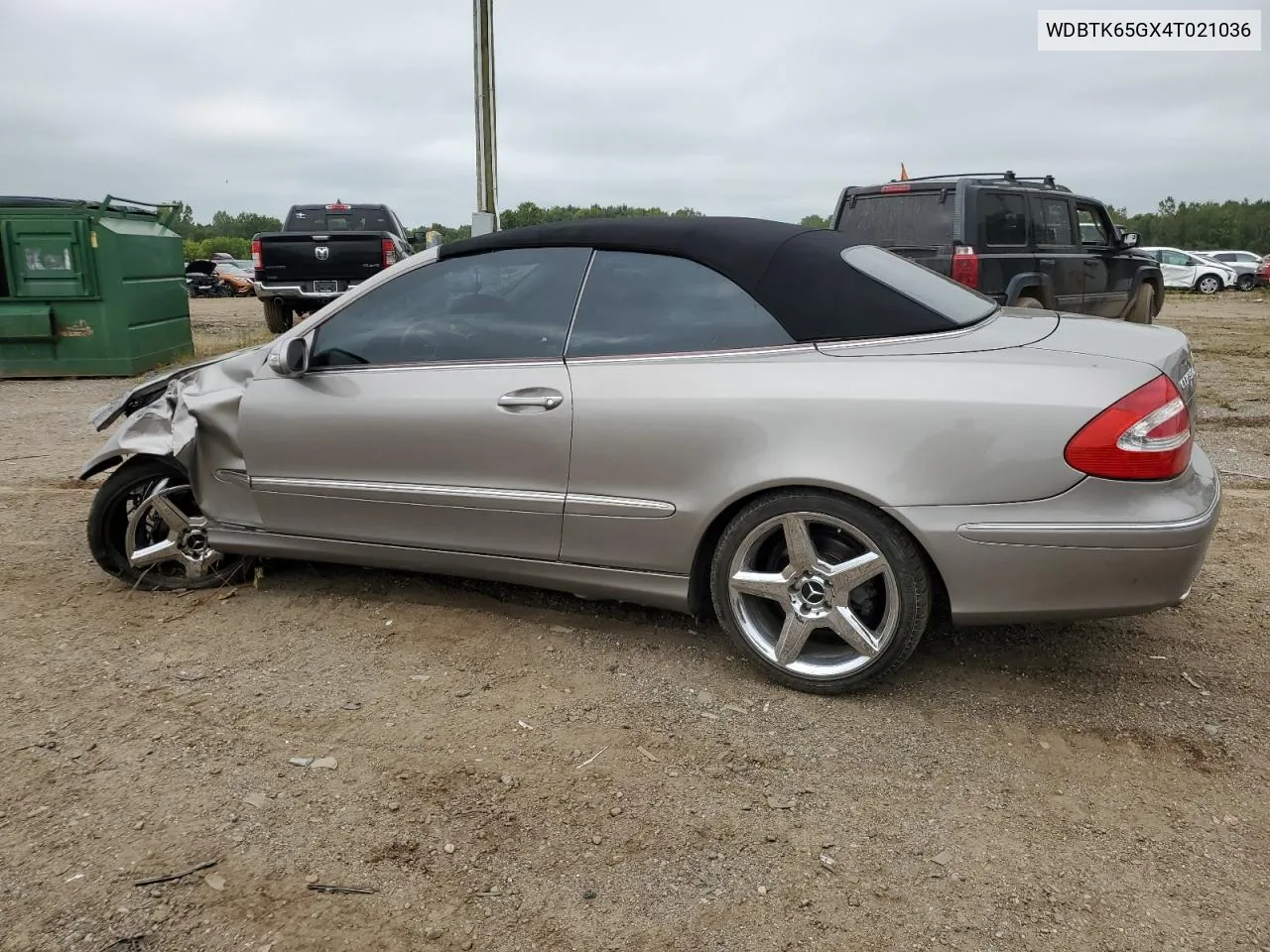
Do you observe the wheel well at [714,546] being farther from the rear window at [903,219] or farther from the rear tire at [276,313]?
the rear tire at [276,313]

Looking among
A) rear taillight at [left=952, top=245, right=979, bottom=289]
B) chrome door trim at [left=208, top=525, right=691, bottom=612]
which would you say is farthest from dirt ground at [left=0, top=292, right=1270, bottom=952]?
rear taillight at [left=952, top=245, right=979, bottom=289]

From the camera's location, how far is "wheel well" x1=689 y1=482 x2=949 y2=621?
3.02 meters

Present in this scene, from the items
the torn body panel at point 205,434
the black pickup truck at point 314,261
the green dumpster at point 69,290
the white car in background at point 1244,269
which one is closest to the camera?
the torn body panel at point 205,434

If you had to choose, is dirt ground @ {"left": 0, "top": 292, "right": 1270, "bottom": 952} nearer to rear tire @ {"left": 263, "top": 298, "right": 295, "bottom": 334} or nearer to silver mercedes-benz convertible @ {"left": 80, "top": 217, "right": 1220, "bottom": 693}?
silver mercedes-benz convertible @ {"left": 80, "top": 217, "right": 1220, "bottom": 693}

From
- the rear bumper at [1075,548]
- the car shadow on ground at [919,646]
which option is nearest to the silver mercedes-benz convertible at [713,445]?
the rear bumper at [1075,548]

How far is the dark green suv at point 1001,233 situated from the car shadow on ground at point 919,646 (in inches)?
231

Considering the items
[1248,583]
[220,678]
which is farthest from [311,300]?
[1248,583]

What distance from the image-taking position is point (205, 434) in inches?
158

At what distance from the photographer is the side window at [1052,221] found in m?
9.76

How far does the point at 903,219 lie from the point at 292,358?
7.25m

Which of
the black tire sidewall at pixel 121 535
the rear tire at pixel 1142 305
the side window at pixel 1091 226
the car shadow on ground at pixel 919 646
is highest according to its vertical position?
the side window at pixel 1091 226

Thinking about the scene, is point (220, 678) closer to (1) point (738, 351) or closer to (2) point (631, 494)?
(2) point (631, 494)

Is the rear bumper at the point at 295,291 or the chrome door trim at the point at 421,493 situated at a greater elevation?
the rear bumper at the point at 295,291

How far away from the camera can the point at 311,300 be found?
1343cm
